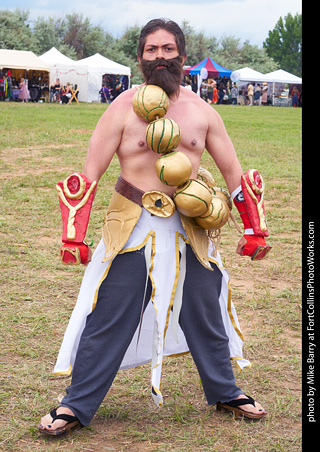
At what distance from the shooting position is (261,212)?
9.56 ft

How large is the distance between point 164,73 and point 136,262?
0.85 m

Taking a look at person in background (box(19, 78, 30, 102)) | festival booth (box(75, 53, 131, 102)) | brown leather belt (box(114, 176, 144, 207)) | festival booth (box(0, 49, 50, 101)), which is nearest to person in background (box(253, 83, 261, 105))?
festival booth (box(75, 53, 131, 102))

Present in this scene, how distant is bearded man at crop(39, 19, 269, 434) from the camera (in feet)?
9.09

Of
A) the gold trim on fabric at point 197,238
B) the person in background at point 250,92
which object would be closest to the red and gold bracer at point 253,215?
the gold trim on fabric at point 197,238

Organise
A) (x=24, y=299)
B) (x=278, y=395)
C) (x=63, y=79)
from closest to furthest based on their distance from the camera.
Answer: (x=278, y=395)
(x=24, y=299)
(x=63, y=79)

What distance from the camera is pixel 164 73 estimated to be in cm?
277

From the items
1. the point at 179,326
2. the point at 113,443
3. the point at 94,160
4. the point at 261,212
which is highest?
the point at 94,160

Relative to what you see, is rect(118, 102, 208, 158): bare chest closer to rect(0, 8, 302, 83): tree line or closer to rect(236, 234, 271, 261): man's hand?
rect(236, 234, 271, 261): man's hand

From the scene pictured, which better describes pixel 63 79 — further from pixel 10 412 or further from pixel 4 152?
pixel 10 412

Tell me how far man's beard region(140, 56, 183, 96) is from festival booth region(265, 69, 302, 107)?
3528 cm
